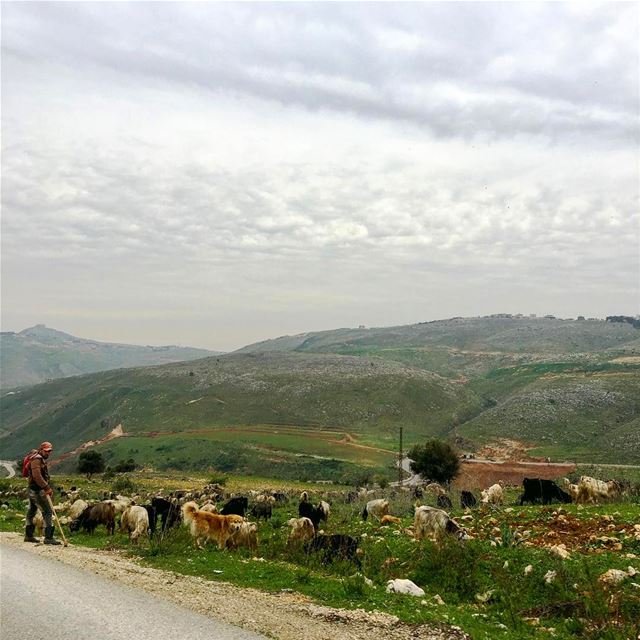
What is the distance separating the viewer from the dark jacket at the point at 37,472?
1412 cm

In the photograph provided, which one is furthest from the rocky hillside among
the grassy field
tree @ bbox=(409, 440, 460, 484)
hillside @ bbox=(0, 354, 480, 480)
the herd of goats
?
the grassy field

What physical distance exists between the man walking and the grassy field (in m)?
1.44

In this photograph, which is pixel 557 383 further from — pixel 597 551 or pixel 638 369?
pixel 597 551

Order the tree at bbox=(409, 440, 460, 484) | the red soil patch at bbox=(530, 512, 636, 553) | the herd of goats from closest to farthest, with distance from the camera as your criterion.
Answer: the red soil patch at bbox=(530, 512, 636, 553), the herd of goats, the tree at bbox=(409, 440, 460, 484)

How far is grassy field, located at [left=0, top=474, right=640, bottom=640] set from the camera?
362 inches

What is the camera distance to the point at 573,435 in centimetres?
8681

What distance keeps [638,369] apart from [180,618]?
13757cm

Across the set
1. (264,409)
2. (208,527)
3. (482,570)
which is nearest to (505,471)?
(208,527)

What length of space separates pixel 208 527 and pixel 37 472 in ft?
16.0

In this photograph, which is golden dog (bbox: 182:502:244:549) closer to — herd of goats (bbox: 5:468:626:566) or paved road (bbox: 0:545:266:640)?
herd of goats (bbox: 5:468:626:566)

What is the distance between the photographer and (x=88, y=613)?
8.79 meters

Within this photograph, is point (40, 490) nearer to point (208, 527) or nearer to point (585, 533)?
point (208, 527)

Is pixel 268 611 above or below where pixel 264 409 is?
above

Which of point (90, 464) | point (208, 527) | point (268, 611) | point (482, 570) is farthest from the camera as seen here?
point (90, 464)
